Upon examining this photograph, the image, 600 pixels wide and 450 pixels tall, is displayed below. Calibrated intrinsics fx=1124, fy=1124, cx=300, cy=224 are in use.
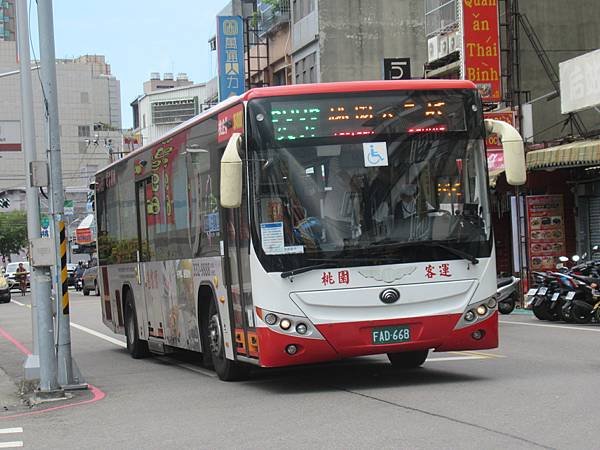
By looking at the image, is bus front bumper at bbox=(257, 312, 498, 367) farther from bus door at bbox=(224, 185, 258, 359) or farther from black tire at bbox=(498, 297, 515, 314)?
black tire at bbox=(498, 297, 515, 314)

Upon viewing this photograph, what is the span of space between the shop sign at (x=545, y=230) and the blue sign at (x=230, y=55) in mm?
21677

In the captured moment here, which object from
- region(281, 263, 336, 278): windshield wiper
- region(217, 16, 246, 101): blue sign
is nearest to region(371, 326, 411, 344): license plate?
region(281, 263, 336, 278): windshield wiper

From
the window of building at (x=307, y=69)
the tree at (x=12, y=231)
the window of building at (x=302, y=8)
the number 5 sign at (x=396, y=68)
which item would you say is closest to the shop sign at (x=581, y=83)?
the number 5 sign at (x=396, y=68)

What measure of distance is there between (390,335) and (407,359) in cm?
228

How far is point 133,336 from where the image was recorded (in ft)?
61.1

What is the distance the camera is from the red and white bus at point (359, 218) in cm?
1145

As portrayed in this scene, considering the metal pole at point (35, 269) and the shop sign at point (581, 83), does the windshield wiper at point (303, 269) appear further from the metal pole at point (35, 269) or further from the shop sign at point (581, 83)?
the shop sign at point (581, 83)

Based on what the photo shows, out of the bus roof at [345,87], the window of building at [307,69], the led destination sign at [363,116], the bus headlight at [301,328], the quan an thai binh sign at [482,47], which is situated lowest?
the bus headlight at [301,328]

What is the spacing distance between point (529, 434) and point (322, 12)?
129 ft

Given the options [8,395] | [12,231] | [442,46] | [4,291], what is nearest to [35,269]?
[8,395]

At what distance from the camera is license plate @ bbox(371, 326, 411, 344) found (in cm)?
1159

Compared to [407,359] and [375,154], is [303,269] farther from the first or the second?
[407,359]

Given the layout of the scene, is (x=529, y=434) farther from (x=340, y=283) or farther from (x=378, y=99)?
(x=378, y=99)

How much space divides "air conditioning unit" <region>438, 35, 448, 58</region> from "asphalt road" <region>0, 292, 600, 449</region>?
2151 cm
